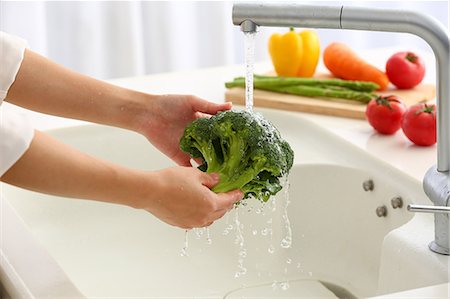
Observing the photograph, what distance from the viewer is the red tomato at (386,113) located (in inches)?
72.0

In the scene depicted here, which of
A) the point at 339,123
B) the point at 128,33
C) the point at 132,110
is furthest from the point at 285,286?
the point at 128,33

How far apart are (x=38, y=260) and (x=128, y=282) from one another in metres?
0.43

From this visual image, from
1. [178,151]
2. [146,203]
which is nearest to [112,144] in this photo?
[178,151]

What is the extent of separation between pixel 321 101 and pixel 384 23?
2.46 feet

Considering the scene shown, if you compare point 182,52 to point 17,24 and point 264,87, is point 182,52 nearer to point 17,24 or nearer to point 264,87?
point 17,24

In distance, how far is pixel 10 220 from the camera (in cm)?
153

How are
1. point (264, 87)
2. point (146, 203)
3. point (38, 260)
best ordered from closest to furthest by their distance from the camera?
1. point (146, 203)
2. point (38, 260)
3. point (264, 87)

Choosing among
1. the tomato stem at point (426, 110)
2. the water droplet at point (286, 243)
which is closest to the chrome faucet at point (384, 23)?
the water droplet at point (286, 243)

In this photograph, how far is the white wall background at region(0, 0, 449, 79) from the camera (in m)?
3.03

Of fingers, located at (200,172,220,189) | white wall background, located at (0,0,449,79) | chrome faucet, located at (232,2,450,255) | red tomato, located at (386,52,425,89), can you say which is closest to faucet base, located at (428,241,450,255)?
chrome faucet, located at (232,2,450,255)

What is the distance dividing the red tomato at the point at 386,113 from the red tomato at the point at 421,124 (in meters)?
0.05

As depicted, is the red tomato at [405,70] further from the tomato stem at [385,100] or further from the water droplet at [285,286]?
the water droplet at [285,286]

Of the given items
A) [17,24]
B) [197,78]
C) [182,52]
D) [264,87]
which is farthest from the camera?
[182,52]

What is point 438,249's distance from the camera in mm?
1401
